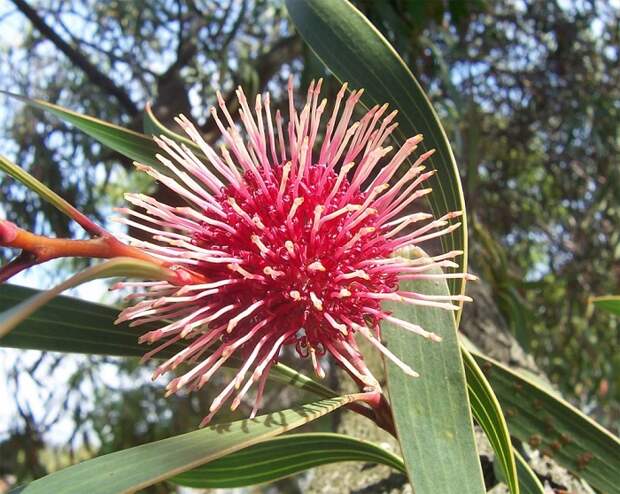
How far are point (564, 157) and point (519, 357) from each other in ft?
6.88

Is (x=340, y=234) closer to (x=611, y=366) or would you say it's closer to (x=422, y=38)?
(x=422, y=38)

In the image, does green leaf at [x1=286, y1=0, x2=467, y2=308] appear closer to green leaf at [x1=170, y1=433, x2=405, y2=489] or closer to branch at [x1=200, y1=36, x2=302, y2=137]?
green leaf at [x1=170, y1=433, x2=405, y2=489]

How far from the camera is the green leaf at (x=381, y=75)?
940 mm

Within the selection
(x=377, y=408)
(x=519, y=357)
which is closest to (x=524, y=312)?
(x=519, y=357)

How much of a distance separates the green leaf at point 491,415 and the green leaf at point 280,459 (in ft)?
0.72

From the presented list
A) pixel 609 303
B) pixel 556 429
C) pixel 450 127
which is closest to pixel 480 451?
pixel 556 429

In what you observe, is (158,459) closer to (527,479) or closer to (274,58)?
(527,479)

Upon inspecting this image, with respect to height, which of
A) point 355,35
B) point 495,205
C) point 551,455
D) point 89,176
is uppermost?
point 89,176

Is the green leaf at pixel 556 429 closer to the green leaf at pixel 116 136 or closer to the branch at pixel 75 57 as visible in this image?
the green leaf at pixel 116 136

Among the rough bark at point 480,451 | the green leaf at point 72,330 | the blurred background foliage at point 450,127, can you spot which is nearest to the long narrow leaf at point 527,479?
the rough bark at point 480,451

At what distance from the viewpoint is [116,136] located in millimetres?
1001

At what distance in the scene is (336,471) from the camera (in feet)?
5.43

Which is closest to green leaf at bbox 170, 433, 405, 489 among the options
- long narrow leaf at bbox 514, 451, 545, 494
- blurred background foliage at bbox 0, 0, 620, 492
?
long narrow leaf at bbox 514, 451, 545, 494

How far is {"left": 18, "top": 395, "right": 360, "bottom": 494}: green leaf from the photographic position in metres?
0.64
